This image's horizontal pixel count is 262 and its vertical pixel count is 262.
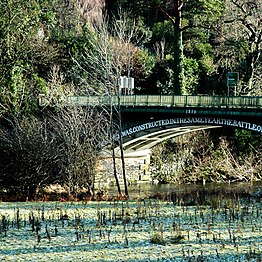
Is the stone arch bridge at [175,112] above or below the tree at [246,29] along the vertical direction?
below

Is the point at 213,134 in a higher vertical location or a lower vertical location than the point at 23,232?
higher

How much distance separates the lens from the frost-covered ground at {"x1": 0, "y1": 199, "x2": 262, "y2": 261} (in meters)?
17.0

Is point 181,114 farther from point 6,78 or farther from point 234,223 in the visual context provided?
point 234,223

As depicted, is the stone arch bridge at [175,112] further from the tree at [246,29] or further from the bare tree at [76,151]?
the tree at [246,29]

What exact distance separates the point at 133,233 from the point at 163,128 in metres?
18.6

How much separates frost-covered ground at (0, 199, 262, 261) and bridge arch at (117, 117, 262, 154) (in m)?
9.25

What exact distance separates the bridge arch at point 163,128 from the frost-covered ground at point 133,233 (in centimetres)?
925

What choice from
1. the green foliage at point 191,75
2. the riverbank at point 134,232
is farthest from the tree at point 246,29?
the riverbank at point 134,232

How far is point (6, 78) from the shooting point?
41.2 metres

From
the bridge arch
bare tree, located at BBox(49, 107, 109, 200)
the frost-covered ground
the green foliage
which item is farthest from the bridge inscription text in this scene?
the green foliage

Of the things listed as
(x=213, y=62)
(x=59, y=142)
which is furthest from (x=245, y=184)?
(x=213, y=62)

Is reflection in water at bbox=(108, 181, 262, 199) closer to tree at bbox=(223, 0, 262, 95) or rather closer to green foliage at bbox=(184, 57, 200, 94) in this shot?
tree at bbox=(223, 0, 262, 95)

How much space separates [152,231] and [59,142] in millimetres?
14656

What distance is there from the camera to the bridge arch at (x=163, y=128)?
34.7 m
